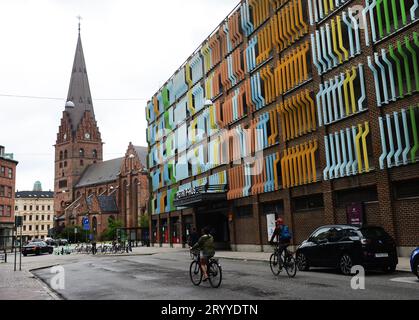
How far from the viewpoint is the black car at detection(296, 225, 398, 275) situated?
1294cm

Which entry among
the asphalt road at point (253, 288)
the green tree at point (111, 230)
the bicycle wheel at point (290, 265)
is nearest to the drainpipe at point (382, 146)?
the asphalt road at point (253, 288)

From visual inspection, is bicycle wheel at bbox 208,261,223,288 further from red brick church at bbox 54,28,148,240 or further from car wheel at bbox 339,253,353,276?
red brick church at bbox 54,28,148,240

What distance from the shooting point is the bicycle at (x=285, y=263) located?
1327 cm

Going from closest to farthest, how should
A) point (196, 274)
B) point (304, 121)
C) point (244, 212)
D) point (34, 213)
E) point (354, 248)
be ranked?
point (196, 274), point (354, 248), point (304, 121), point (244, 212), point (34, 213)

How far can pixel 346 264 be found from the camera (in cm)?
1340

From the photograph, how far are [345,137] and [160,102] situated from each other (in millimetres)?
30704

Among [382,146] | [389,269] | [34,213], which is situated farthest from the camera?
[34,213]

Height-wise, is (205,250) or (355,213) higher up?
(355,213)

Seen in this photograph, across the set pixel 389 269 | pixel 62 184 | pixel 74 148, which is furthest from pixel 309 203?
pixel 62 184

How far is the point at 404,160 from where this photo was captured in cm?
1858

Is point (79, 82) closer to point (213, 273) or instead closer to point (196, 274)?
point (196, 274)

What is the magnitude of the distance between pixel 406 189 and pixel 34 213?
423 ft

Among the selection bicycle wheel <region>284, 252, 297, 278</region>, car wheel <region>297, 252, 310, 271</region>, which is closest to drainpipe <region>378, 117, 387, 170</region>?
car wheel <region>297, 252, 310, 271</region>
